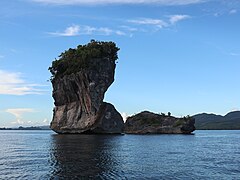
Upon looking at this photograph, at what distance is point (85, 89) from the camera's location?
462 ft

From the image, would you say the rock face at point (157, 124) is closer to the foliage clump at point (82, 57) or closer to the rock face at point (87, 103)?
the rock face at point (87, 103)

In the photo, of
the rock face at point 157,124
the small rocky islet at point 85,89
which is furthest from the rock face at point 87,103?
the rock face at point 157,124

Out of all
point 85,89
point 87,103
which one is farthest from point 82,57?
point 87,103

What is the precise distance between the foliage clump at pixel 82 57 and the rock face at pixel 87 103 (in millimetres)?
1697

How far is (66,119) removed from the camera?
481ft

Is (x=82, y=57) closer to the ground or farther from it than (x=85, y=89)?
farther from it

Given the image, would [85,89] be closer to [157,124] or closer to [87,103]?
[87,103]

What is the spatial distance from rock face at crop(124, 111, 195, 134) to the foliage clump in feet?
169

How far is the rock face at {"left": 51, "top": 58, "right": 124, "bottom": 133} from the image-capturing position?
139250 millimetres

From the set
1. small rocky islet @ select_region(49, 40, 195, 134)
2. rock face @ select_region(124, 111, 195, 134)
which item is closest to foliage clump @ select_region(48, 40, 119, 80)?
small rocky islet @ select_region(49, 40, 195, 134)

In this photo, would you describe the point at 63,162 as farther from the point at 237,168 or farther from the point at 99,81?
the point at 99,81

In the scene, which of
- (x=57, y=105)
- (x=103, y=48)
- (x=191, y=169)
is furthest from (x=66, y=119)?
(x=191, y=169)

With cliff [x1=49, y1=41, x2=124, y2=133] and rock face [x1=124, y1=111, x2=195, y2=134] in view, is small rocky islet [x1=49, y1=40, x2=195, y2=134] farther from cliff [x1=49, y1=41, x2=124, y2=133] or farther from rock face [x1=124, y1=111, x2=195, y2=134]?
rock face [x1=124, y1=111, x2=195, y2=134]

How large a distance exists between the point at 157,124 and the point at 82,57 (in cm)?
6675
